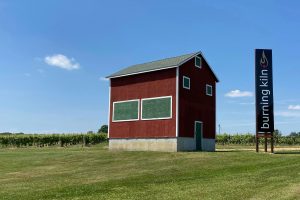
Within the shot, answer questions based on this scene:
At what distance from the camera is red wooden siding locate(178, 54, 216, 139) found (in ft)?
111

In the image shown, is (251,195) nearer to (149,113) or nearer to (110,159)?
(110,159)

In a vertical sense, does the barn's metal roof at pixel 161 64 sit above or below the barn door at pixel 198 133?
above

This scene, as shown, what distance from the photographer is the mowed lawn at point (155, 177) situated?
15.3 meters

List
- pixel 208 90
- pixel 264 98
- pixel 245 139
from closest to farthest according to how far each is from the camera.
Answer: pixel 264 98 → pixel 208 90 → pixel 245 139

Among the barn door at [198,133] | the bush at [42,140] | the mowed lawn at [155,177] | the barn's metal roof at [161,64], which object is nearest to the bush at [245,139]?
the bush at [42,140]

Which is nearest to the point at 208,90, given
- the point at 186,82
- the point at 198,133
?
the point at 186,82

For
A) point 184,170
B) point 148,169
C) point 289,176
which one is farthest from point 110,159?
point 289,176

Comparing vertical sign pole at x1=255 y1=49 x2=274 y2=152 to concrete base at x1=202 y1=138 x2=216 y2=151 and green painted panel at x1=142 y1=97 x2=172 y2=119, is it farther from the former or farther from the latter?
green painted panel at x1=142 y1=97 x2=172 y2=119

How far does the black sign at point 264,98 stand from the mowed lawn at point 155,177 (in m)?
5.45

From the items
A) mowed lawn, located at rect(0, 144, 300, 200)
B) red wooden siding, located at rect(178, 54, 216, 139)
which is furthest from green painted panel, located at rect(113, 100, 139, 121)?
mowed lawn, located at rect(0, 144, 300, 200)

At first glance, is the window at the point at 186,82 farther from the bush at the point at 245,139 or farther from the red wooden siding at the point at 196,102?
the bush at the point at 245,139

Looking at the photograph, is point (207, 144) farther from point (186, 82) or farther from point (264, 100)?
point (264, 100)

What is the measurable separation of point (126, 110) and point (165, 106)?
5165 millimetres

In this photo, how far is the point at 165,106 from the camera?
112 feet
